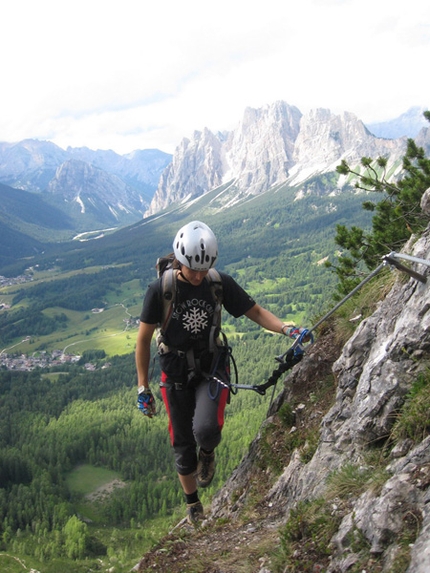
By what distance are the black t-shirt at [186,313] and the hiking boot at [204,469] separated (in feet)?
7.51

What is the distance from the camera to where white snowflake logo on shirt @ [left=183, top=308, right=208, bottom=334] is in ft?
25.0

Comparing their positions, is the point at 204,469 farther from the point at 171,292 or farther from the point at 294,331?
the point at 171,292

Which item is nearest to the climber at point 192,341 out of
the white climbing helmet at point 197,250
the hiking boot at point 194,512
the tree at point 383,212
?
the white climbing helmet at point 197,250

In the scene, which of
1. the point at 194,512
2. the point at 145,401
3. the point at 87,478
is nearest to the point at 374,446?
the point at 145,401

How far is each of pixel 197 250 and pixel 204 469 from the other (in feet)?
13.8

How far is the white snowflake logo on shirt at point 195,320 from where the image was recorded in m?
7.62

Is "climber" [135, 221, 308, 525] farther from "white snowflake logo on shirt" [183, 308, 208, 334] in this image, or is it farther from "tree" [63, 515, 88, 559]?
"tree" [63, 515, 88, 559]

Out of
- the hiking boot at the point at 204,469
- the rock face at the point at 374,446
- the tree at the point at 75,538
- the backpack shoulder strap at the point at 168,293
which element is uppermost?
the backpack shoulder strap at the point at 168,293

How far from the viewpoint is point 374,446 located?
6629mm

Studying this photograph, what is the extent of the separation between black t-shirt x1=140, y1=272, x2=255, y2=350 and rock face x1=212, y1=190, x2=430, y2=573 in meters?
2.71

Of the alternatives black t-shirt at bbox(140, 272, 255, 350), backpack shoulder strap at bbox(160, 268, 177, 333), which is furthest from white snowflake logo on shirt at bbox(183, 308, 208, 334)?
backpack shoulder strap at bbox(160, 268, 177, 333)

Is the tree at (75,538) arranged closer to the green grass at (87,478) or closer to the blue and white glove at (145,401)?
the green grass at (87,478)

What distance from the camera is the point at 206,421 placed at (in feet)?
25.1

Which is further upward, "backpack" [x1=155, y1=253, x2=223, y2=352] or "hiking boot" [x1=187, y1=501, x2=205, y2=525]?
"backpack" [x1=155, y1=253, x2=223, y2=352]
